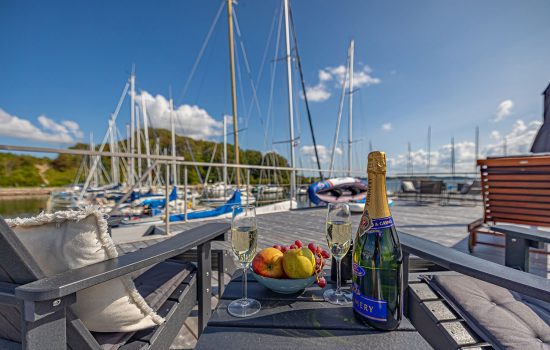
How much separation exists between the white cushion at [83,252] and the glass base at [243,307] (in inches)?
14.4

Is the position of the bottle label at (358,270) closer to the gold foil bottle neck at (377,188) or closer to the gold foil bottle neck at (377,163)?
the gold foil bottle neck at (377,188)

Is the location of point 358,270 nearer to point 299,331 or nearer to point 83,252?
point 299,331

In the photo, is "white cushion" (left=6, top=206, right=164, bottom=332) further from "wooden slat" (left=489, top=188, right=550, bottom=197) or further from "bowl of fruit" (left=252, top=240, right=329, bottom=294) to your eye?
"wooden slat" (left=489, top=188, right=550, bottom=197)

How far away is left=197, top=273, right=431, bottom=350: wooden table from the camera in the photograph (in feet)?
1.82

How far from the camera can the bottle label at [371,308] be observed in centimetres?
60

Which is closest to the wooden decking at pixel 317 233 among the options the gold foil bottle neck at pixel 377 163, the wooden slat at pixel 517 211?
the wooden slat at pixel 517 211

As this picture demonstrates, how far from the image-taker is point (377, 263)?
664mm

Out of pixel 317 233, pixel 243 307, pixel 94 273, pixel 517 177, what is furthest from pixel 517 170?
pixel 94 273

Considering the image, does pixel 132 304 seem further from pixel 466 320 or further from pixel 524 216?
pixel 524 216

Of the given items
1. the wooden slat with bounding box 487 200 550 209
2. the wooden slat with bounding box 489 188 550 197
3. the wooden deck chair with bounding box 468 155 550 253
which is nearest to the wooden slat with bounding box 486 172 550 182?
the wooden deck chair with bounding box 468 155 550 253

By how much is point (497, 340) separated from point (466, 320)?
4.8 inches

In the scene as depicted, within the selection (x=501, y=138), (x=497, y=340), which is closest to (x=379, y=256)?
(x=497, y=340)

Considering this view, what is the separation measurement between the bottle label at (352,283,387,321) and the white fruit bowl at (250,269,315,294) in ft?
0.58

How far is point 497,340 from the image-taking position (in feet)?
2.35
